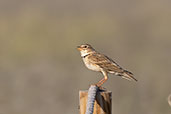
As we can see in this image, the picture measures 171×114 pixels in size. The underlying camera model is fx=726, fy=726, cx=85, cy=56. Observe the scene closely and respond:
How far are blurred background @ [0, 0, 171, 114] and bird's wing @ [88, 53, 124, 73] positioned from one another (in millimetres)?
4004

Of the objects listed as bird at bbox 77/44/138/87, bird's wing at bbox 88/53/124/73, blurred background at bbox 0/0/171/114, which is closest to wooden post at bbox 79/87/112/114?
bird at bbox 77/44/138/87

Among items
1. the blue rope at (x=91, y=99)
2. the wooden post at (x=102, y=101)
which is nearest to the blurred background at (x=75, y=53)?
the wooden post at (x=102, y=101)

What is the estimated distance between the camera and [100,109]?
284 inches

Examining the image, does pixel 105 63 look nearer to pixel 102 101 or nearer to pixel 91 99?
pixel 102 101

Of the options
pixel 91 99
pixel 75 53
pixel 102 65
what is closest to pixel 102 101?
pixel 91 99

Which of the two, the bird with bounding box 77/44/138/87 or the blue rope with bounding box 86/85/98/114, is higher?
the bird with bounding box 77/44/138/87

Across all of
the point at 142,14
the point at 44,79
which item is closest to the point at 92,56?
the point at 44,79

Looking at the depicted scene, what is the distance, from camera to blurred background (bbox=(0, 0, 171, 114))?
15.3 m

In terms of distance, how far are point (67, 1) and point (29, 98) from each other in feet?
72.8

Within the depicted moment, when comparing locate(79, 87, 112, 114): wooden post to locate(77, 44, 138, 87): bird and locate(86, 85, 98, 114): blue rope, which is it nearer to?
locate(86, 85, 98, 114): blue rope

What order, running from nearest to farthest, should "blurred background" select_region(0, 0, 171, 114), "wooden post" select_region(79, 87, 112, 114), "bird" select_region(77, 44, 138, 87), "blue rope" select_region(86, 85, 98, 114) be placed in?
"blue rope" select_region(86, 85, 98, 114) < "wooden post" select_region(79, 87, 112, 114) < "bird" select_region(77, 44, 138, 87) < "blurred background" select_region(0, 0, 171, 114)

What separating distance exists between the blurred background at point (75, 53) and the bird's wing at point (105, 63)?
4004 mm

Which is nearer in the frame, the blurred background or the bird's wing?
the bird's wing

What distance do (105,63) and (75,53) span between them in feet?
34.5
